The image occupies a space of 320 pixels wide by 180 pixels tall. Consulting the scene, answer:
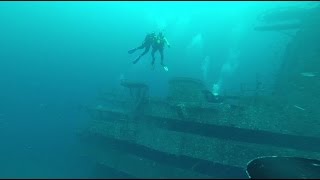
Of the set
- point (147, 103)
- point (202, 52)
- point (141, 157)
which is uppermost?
point (202, 52)

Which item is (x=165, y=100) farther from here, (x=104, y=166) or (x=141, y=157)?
(x=104, y=166)

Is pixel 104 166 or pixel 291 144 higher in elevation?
pixel 291 144

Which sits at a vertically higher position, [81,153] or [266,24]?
[266,24]

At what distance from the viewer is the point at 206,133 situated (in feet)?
46.4

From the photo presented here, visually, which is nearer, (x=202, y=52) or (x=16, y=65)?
(x=202, y=52)

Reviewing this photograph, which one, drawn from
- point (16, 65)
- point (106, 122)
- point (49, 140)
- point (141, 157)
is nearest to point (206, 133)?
point (141, 157)

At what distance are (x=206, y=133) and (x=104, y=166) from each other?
6.75m

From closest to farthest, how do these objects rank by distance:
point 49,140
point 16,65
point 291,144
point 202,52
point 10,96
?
1. point 291,144
2. point 49,140
3. point 10,96
4. point 202,52
5. point 16,65

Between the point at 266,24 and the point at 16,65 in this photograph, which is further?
the point at 16,65

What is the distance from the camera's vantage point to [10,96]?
3941 centimetres

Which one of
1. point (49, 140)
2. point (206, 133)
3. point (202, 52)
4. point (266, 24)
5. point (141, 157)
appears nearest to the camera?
point (206, 133)

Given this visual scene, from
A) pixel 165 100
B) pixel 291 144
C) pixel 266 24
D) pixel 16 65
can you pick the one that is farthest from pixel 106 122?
pixel 16 65

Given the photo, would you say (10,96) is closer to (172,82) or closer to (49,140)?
(49,140)

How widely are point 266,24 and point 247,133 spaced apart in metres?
9.02
